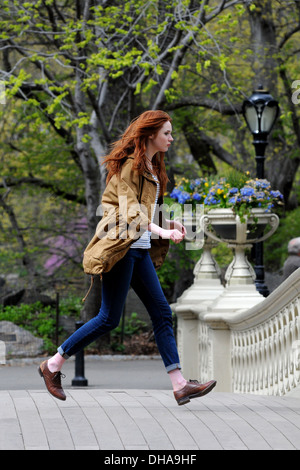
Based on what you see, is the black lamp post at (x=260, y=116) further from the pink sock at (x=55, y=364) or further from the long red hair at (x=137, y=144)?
the pink sock at (x=55, y=364)

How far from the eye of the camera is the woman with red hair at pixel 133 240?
5820 mm

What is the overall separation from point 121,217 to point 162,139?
2.12ft

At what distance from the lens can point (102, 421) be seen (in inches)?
219

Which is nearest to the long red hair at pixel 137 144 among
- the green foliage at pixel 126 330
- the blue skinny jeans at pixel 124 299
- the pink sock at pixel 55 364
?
the blue skinny jeans at pixel 124 299

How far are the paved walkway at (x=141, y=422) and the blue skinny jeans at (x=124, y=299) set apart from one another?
41 centimetres

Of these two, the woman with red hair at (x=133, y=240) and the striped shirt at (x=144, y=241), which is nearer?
the woman with red hair at (x=133, y=240)

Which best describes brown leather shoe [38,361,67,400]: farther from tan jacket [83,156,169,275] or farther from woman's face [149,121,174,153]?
woman's face [149,121,174,153]

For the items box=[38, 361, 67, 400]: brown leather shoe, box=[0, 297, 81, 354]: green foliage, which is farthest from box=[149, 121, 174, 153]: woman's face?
box=[0, 297, 81, 354]: green foliage

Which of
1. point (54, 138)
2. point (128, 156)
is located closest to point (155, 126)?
point (128, 156)

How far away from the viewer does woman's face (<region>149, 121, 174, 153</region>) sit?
6.09m

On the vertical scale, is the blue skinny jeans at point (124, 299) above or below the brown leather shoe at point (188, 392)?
above

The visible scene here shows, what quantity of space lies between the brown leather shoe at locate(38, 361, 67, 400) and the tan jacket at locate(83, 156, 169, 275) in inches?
31.6

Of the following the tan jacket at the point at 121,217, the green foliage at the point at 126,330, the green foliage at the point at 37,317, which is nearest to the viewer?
the tan jacket at the point at 121,217
